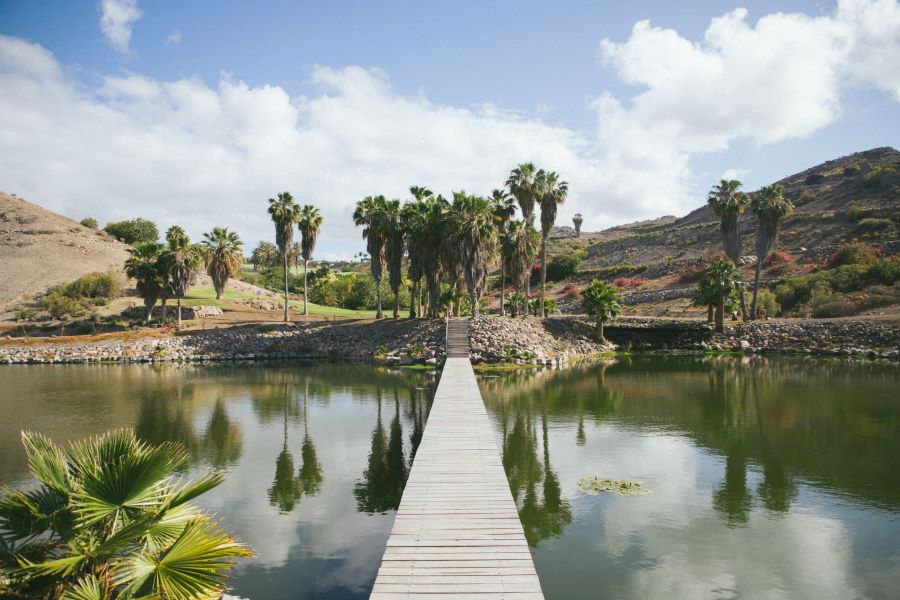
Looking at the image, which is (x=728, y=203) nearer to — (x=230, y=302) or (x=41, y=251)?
(x=230, y=302)

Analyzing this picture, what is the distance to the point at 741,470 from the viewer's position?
15.7 meters

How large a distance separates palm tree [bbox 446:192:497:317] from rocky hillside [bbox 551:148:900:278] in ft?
139

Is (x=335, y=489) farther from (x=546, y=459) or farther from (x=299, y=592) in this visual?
(x=546, y=459)

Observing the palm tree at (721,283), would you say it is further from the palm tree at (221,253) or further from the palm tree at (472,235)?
the palm tree at (221,253)

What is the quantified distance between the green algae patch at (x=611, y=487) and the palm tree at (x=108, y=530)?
9.26 metres

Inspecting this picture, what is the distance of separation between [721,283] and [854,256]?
2111 centimetres

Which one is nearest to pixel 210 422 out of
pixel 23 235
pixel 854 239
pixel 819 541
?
pixel 819 541

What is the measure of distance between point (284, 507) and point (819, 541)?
10.8 m

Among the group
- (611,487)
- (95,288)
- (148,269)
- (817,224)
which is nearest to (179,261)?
(148,269)

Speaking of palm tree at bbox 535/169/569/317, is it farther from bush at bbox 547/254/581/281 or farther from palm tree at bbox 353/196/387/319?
bush at bbox 547/254/581/281

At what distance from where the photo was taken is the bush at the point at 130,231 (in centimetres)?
9769

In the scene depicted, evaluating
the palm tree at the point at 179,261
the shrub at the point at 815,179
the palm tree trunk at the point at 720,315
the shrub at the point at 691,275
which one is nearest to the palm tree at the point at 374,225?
the palm tree at the point at 179,261

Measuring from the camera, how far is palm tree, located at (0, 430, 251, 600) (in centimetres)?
624

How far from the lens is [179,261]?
50.8 meters
